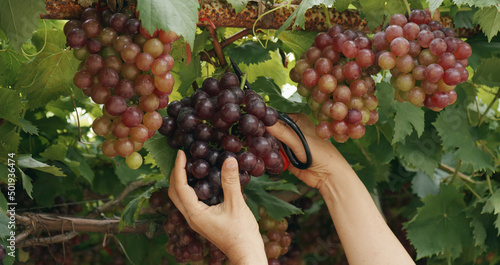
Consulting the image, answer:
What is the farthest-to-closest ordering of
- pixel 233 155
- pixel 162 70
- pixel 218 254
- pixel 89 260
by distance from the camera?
pixel 89 260 → pixel 218 254 → pixel 233 155 → pixel 162 70

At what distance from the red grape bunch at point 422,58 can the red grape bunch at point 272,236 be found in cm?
54

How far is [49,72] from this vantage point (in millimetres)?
1012

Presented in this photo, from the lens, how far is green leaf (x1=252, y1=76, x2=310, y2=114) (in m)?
1.12

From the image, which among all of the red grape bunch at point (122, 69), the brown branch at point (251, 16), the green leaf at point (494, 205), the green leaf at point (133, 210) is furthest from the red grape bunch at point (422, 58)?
the green leaf at point (133, 210)

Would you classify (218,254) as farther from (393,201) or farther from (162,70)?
A: (393,201)

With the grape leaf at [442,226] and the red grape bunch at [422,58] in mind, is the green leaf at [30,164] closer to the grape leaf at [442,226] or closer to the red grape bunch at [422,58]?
the red grape bunch at [422,58]

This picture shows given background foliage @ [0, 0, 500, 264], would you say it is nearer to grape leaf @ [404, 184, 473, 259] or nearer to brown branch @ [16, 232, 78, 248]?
grape leaf @ [404, 184, 473, 259]

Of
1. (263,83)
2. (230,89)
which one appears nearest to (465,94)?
(263,83)

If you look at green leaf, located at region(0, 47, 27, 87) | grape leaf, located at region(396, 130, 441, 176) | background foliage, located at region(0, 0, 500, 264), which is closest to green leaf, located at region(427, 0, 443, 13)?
background foliage, located at region(0, 0, 500, 264)

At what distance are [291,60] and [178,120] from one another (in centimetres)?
72

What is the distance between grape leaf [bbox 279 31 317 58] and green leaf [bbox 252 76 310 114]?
104 mm

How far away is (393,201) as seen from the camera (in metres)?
1.92

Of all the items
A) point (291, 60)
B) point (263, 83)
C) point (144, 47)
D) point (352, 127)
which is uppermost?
point (144, 47)

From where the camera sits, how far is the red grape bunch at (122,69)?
2.57ft
